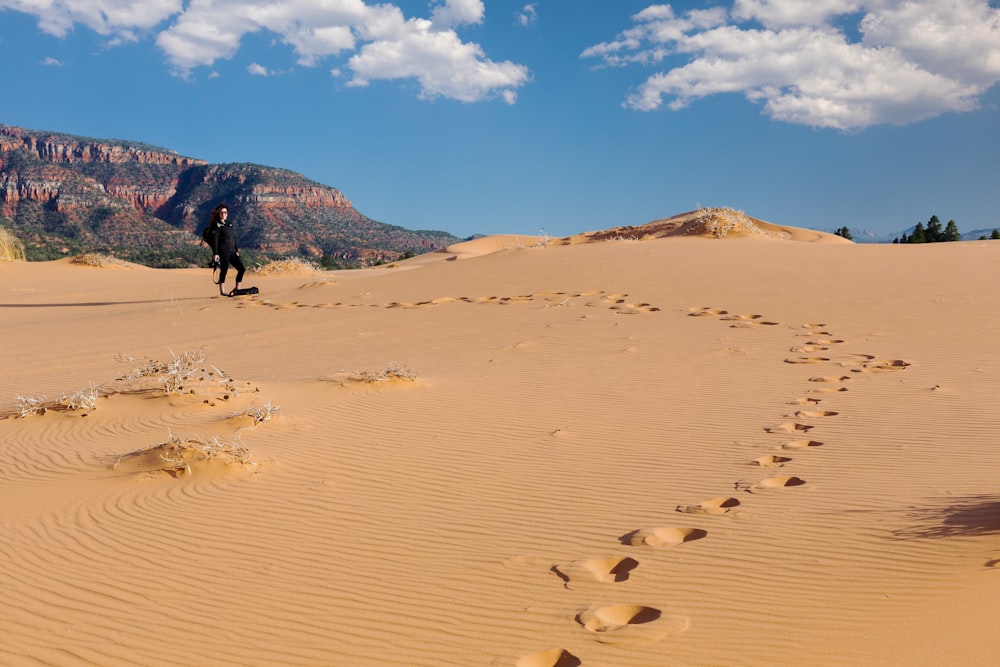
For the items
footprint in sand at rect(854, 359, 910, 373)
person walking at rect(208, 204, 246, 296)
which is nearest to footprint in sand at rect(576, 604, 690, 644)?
footprint in sand at rect(854, 359, 910, 373)

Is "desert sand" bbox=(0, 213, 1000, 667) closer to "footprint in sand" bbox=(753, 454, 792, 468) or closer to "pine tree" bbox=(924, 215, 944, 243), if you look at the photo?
"footprint in sand" bbox=(753, 454, 792, 468)

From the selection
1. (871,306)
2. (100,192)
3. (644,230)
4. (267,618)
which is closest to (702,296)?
(871,306)

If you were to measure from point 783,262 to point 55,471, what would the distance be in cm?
1435

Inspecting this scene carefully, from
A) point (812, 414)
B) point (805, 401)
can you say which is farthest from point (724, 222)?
point (812, 414)

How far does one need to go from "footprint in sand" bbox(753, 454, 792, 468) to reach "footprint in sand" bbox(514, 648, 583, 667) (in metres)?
2.70

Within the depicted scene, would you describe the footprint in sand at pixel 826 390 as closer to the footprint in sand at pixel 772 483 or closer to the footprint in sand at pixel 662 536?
the footprint in sand at pixel 772 483

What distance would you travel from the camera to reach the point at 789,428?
5891 mm

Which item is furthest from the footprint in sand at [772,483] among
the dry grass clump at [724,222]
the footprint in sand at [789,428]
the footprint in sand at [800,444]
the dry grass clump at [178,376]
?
the dry grass clump at [724,222]

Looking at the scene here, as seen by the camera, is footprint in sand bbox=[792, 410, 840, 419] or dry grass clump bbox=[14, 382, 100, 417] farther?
dry grass clump bbox=[14, 382, 100, 417]

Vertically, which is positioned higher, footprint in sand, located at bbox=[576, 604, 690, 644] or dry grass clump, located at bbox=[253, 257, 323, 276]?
dry grass clump, located at bbox=[253, 257, 323, 276]

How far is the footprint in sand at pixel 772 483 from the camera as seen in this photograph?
177 inches

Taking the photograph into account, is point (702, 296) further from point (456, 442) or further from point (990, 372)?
point (456, 442)

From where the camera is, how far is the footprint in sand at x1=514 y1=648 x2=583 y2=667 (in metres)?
2.69

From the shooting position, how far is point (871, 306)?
38.5 ft
